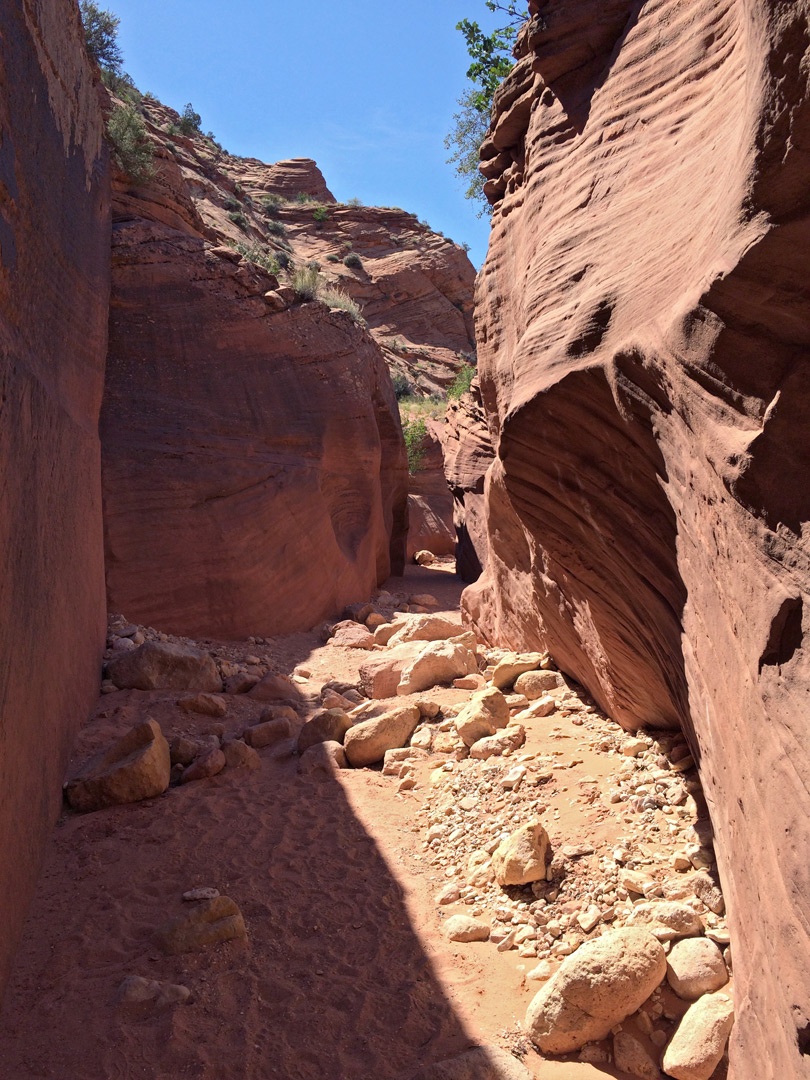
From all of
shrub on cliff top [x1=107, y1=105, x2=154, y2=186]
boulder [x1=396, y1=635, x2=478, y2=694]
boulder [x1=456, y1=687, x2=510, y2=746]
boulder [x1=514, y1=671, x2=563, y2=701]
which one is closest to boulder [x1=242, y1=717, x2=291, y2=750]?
boulder [x1=396, y1=635, x2=478, y2=694]

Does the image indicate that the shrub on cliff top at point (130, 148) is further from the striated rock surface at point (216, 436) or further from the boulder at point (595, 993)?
the boulder at point (595, 993)

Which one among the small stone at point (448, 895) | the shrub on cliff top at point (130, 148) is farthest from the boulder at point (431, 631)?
the shrub on cliff top at point (130, 148)

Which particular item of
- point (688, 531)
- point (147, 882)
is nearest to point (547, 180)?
point (688, 531)

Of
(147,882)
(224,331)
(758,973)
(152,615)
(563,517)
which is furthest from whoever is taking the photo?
(224,331)

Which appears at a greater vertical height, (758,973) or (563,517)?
(563,517)

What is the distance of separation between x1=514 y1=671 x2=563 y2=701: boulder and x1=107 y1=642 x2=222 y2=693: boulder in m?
2.82

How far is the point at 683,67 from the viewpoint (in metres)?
2.95

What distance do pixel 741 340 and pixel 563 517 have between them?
227cm

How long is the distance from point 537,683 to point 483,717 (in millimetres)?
788

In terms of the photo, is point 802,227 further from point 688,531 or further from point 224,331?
point 224,331

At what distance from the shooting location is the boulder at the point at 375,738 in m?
5.30

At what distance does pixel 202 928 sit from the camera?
10.8 ft

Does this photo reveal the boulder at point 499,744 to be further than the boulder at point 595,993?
Yes

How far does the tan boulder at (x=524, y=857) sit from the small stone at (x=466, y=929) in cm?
22
